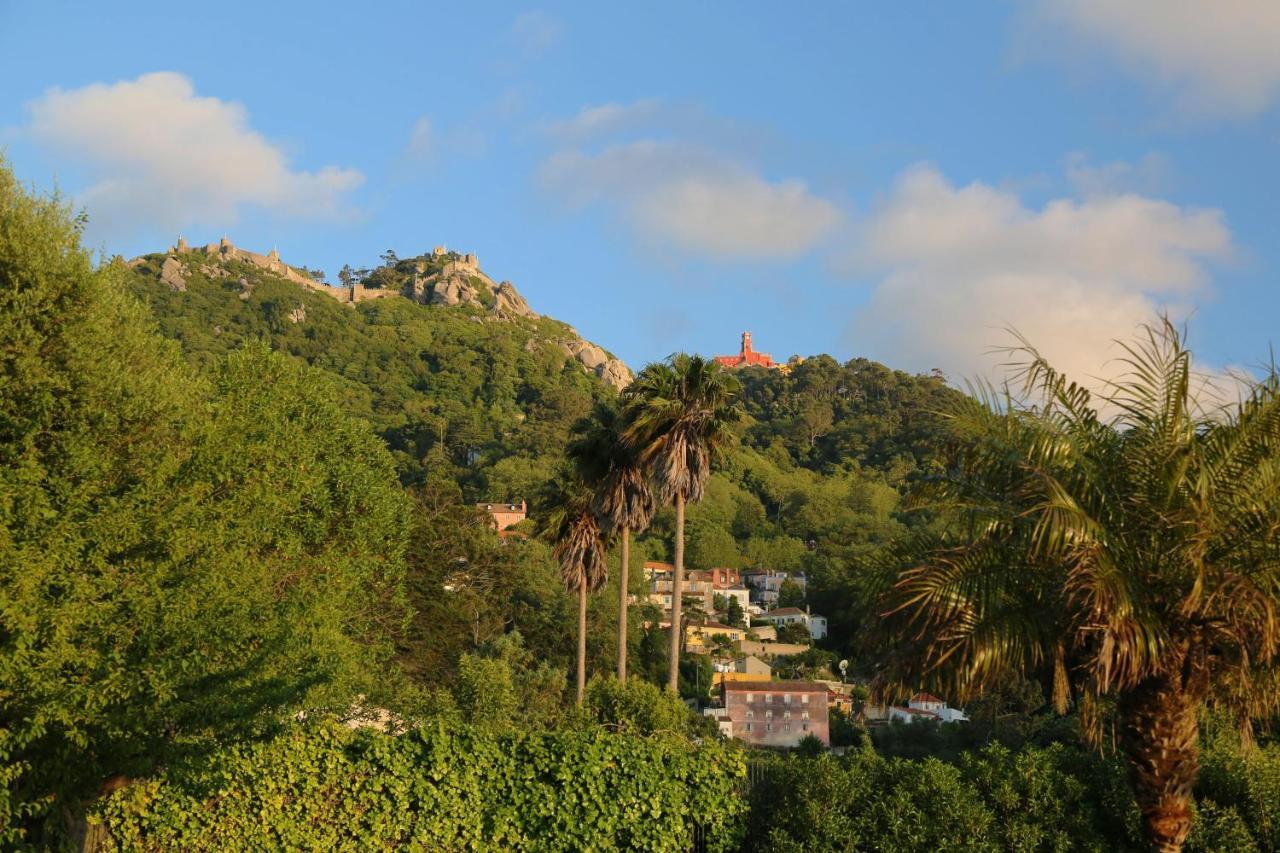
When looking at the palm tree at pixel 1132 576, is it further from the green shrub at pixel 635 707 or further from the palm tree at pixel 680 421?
the palm tree at pixel 680 421

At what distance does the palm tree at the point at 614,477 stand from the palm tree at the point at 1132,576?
20.2 metres

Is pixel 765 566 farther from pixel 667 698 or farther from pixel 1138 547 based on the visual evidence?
pixel 1138 547

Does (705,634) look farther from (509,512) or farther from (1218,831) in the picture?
(1218,831)

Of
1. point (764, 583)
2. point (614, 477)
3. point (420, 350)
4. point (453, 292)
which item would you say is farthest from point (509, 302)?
point (614, 477)

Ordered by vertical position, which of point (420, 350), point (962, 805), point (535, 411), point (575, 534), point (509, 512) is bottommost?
point (962, 805)

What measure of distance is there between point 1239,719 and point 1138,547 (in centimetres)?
167

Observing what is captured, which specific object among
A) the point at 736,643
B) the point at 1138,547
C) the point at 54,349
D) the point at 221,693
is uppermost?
the point at 54,349

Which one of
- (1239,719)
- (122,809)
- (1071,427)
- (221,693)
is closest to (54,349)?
(221,693)

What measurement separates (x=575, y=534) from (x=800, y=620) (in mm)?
64907

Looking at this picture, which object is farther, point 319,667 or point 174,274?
point 174,274

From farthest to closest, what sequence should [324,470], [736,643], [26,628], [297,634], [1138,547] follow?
[736,643]
[324,470]
[297,634]
[26,628]
[1138,547]

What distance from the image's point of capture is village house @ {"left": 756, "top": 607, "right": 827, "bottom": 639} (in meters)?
93.6

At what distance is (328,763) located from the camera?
13.9 meters

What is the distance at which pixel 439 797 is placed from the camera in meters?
13.8
